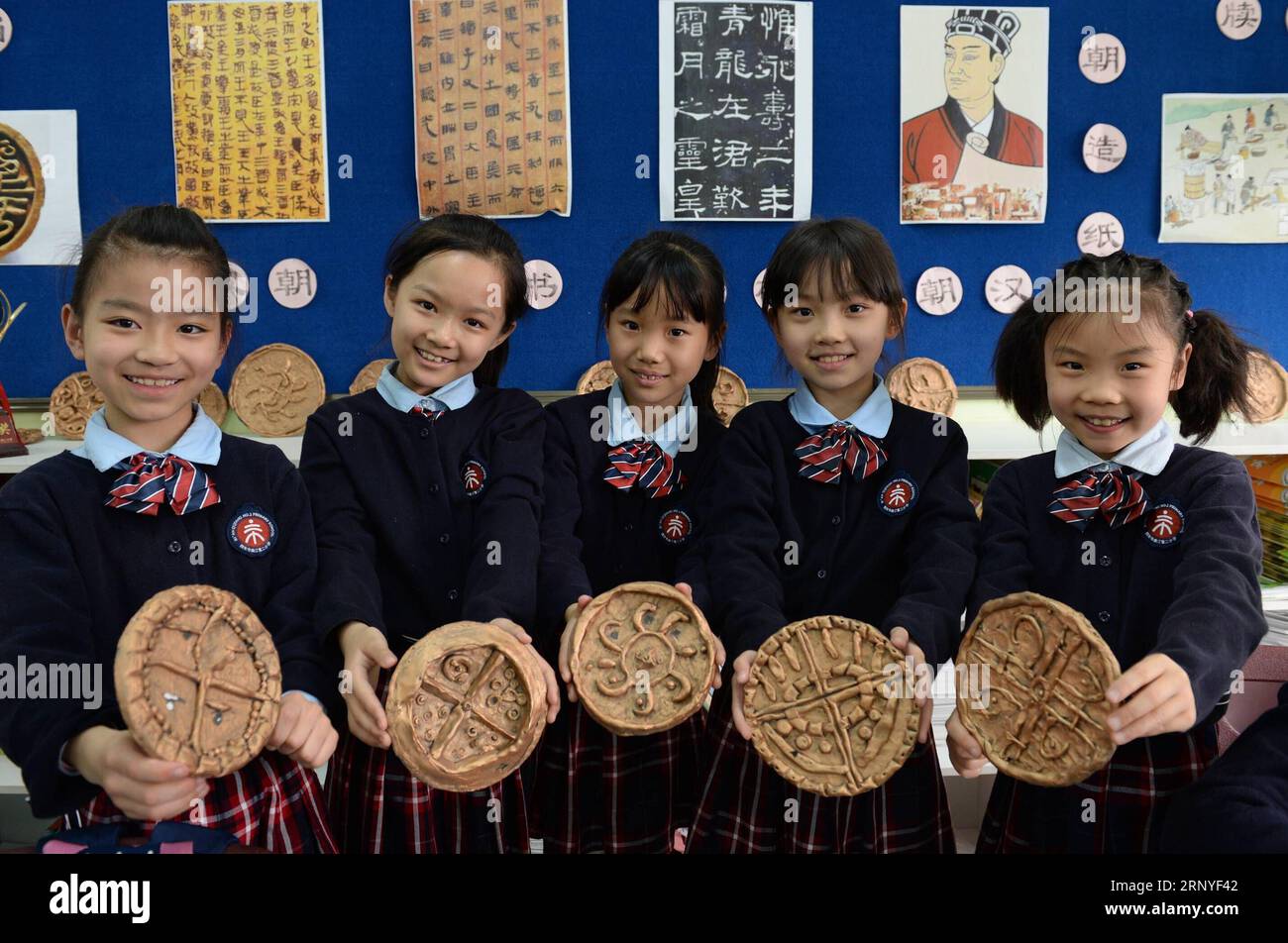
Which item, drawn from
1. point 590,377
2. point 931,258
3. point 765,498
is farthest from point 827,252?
point 931,258

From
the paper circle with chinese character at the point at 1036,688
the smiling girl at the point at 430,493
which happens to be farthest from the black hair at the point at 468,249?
the paper circle with chinese character at the point at 1036,688

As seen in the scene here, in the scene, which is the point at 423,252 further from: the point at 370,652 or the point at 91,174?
the point at 91,174

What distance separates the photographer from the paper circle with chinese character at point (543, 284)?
3264mm

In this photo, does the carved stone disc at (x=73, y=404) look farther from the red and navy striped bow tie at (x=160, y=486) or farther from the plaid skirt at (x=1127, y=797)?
the plaid skirt at (x=1127, y=797)

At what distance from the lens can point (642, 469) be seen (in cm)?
182

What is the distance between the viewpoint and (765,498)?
1744 mm

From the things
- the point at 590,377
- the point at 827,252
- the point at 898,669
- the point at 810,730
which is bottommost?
the point at 810,730

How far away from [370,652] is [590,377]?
169 centimetres

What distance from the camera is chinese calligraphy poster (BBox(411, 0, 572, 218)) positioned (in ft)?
10.3

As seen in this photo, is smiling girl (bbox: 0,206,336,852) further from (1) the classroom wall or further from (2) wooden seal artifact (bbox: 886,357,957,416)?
(2) wooden seal artifact (bbox: 886,357,957,416)

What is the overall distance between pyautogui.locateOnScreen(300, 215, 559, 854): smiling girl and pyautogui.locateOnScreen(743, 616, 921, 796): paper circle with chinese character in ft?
1.50

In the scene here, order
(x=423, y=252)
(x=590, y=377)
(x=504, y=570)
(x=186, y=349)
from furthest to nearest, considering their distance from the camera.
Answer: (x=590, y=377) → (x=423, y=252) → (x=504, y=570) → (x=186, y=349)

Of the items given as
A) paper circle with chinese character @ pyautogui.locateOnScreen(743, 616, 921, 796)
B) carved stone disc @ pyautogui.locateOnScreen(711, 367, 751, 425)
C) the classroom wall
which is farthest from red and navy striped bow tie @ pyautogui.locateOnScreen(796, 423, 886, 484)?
the classroom wall

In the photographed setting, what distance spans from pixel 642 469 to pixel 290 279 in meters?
2.00
